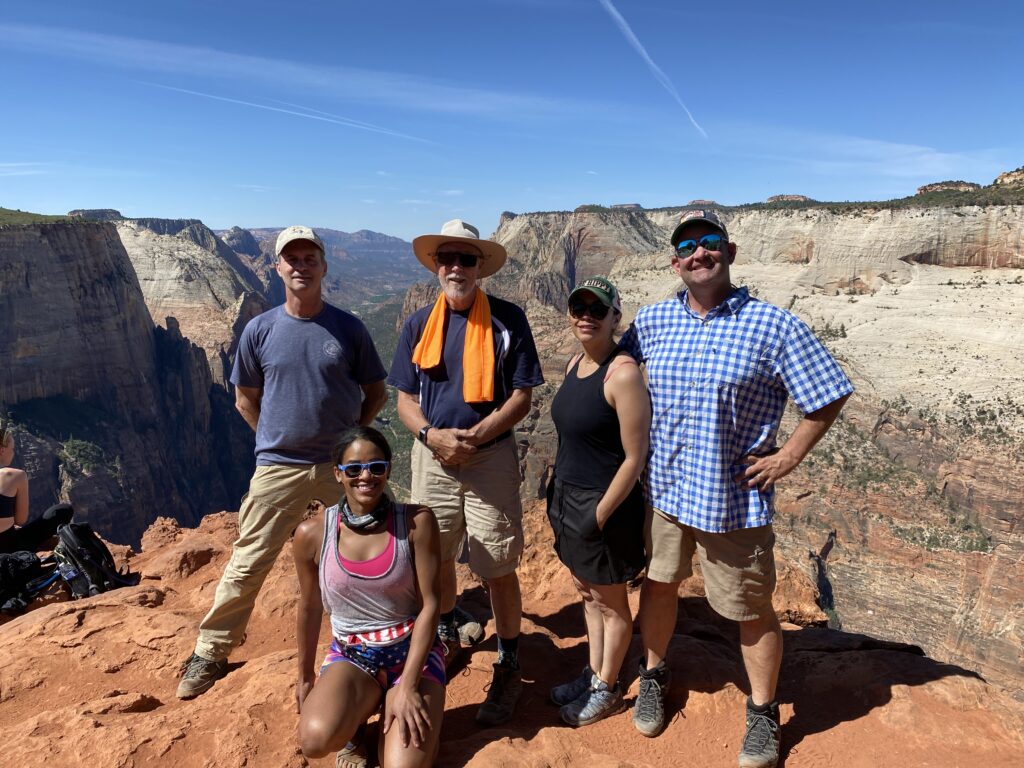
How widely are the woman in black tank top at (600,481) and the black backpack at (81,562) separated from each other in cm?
528

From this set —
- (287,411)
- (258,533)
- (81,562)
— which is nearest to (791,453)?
(287,411)

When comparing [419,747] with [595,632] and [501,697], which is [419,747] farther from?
[595,632]

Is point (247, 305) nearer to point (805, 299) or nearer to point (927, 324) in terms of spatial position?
point (805, 299)

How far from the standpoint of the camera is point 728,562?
3.08m

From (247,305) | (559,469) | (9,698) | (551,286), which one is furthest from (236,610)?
(551,286)

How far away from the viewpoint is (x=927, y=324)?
143 ft

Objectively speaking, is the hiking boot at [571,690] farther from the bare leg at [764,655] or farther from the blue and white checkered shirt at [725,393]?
the blue and white checkered shirt at [725,393]

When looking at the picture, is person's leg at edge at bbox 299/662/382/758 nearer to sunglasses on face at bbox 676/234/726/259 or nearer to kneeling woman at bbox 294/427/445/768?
kneeling woman at bbox 294/427/445/768

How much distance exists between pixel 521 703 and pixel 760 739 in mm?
1361

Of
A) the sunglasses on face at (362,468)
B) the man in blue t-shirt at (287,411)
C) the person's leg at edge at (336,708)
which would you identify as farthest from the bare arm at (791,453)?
the man in blue t-shirt at (287,411)

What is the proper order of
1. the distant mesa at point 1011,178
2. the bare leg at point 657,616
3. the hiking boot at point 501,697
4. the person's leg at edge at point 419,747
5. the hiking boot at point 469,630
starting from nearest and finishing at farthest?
the person's leg at edge at point 419,747, the bare leg at point 657,616, the hiking boot at point 501,697, the hiking boot at point 469,630, the distant mesa at point 1011,178

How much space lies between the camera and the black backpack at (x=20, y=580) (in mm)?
5805

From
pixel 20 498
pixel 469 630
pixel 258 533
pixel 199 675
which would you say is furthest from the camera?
pixel 20 498

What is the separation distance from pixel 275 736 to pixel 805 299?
187ft
